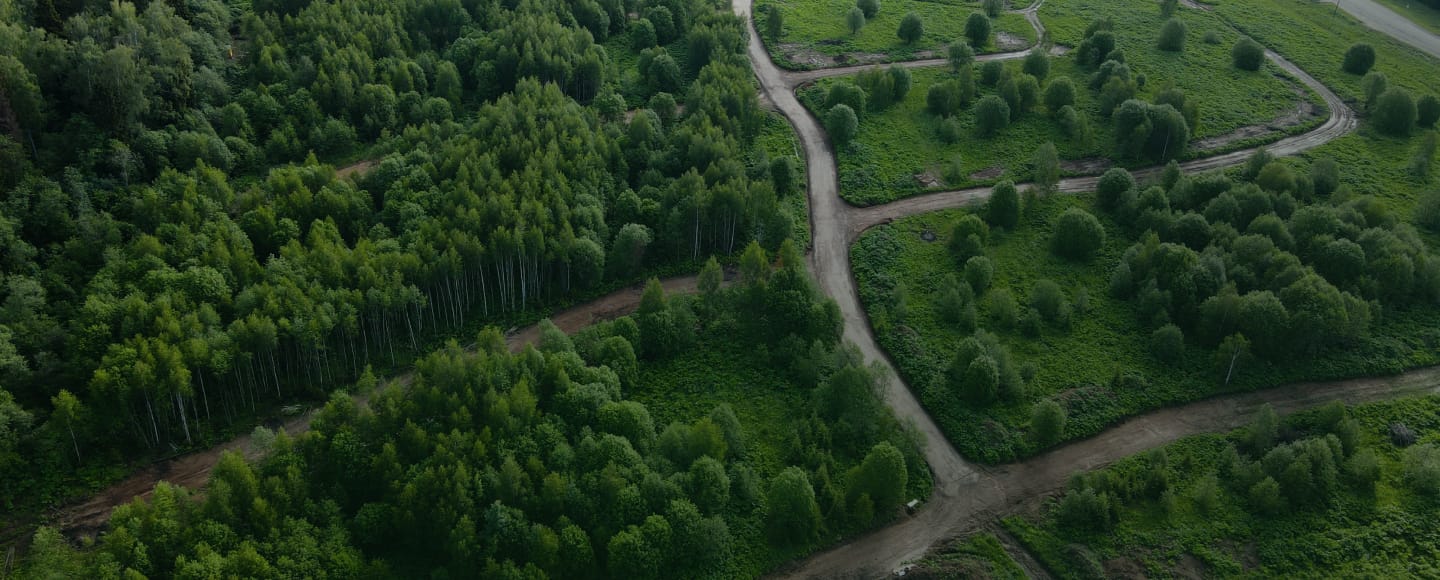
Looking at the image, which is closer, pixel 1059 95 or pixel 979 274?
pixel 979 274

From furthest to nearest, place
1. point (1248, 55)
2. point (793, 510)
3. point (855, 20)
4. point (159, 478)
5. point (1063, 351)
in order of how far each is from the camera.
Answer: point (855, 20), point (1248, 55), point (1063, 351), point (159, 478), point (793, 510)

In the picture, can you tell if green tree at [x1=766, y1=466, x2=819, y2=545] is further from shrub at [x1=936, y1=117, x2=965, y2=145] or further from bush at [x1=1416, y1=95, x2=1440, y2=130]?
bush at [x1=1416, y1=95, x2=1440, y2=130]

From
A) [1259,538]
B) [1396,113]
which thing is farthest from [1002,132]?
[1259,538]

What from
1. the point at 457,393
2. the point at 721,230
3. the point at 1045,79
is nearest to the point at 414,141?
the point at 721,230

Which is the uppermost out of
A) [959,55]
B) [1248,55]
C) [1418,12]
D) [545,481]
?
[1418,12]

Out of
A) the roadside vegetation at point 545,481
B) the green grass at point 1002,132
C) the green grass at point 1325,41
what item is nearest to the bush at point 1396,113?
the green grass at point 1325,41

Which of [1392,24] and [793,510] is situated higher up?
[1392,24]

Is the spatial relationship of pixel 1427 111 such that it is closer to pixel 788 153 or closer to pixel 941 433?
pixel 788 153

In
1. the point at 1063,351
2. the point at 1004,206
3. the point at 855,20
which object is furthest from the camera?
the point at 855,20
